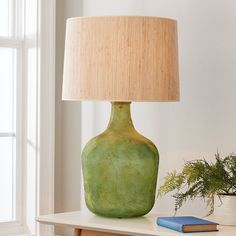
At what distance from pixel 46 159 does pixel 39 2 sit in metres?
0.77

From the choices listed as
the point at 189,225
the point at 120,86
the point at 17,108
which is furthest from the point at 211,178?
the point at 17,108

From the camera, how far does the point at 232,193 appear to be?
2.67 meters

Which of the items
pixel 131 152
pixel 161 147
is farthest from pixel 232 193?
pixel 161 147

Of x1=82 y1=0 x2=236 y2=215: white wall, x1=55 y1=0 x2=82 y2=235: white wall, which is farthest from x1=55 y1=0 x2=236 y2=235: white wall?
x1=55 y1=0 x2=82 y2=235: white wall

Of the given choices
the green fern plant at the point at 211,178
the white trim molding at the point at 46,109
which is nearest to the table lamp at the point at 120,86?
the green fern plant at the point at 211,178

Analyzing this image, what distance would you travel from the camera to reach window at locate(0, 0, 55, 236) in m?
3.55

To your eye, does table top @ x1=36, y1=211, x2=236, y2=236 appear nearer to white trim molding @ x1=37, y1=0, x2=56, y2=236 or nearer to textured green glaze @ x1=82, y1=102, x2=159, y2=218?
textured green glaze @ x1=82, y1=102, x2=159, y2=218

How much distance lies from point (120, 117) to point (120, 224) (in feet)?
1.42

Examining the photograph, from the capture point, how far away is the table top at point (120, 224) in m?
2.53

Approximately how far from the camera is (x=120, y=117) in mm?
2857

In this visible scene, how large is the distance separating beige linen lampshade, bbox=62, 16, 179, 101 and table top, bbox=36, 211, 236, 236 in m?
0.46

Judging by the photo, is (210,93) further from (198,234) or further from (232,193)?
(198,234)

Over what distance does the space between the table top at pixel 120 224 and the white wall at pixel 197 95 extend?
380mm

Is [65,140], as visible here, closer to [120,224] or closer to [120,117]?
[120,117]
